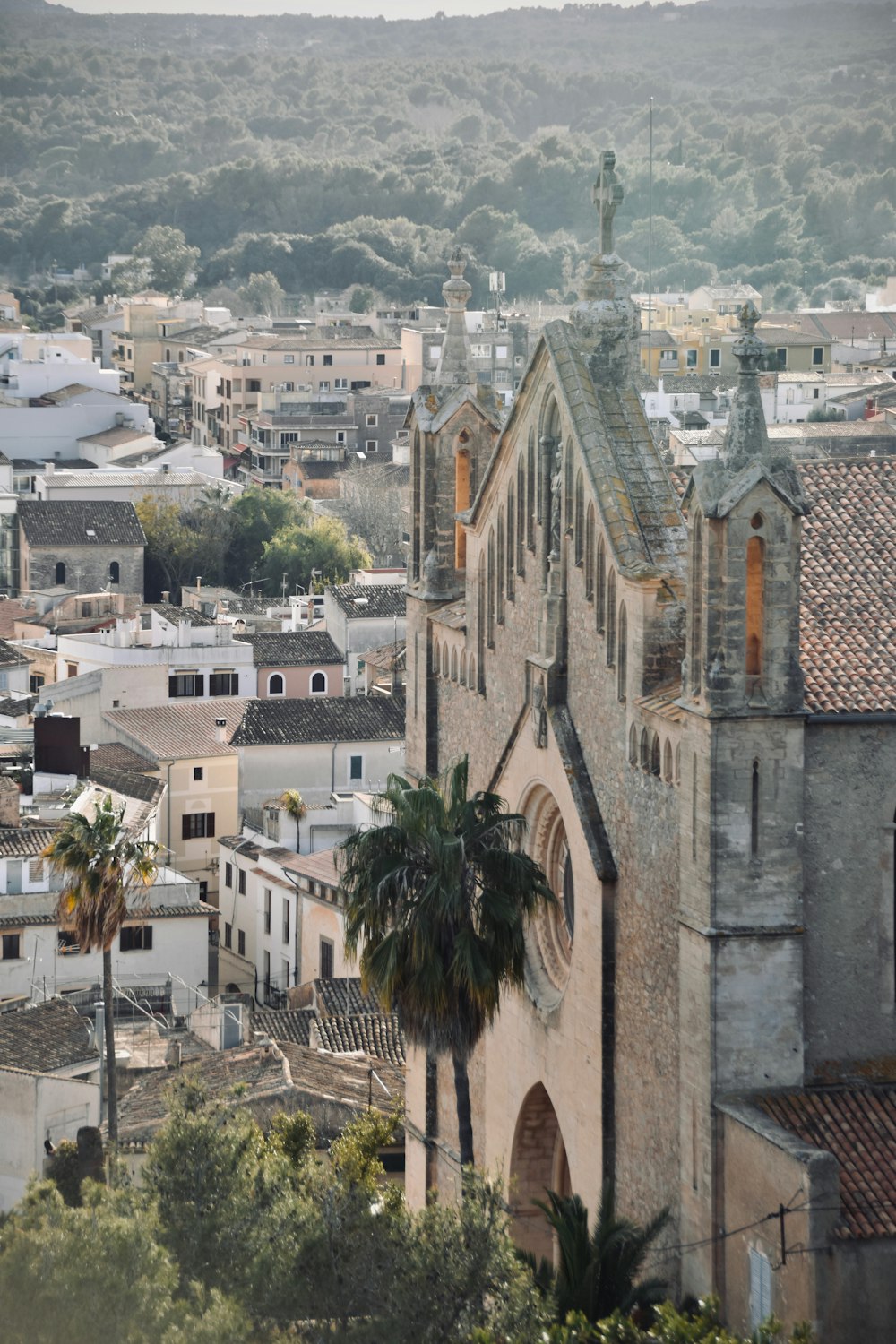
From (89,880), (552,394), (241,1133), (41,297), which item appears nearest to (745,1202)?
(241,1133)

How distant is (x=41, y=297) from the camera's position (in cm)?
19325

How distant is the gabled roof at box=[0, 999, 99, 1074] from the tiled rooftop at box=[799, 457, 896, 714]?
17.9 metres

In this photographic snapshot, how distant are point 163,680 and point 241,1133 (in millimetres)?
42790

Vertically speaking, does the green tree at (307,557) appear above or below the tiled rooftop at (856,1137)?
below

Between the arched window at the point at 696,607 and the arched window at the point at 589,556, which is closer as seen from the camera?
the arched window at the point at 696,607

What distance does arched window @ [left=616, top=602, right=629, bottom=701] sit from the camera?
2683 centimetres

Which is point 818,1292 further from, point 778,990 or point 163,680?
point 163,680

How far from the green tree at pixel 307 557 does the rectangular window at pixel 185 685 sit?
82.7 feet

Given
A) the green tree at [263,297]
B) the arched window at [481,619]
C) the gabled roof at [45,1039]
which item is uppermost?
the arched window at [481,619]

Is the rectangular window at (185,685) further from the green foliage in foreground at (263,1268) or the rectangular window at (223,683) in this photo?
the green foliage in foreground at (263,1268)

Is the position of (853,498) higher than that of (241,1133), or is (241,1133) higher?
(853,498)

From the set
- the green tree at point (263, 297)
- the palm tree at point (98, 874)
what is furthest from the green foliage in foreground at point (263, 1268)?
the green tree at point (263, 297)

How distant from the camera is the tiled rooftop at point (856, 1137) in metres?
23.4

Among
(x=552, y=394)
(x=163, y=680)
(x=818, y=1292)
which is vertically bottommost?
(x=163, y=680)
